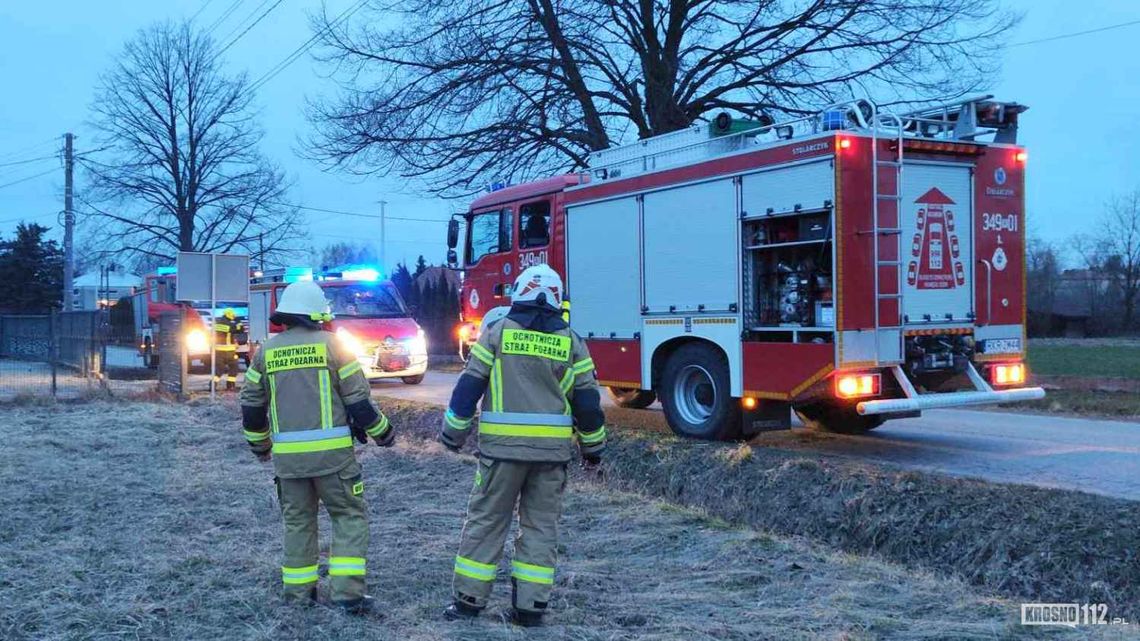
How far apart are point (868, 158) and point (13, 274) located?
46.6 meters

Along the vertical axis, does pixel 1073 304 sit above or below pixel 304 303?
above

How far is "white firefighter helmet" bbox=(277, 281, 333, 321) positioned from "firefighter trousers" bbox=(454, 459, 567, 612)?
119 cm

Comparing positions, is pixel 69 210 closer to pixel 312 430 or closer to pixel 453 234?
pixel 453 234

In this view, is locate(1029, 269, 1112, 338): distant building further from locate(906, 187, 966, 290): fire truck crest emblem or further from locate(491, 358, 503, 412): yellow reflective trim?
locate(491, 358, 503, 412): yellow reflective trim

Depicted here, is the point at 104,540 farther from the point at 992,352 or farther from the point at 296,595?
the point at 992,352

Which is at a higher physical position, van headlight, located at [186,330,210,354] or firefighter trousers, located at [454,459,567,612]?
van headlight, located at [186,330,210,354]

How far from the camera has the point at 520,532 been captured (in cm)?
486

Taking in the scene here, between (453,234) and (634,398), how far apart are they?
3710mm

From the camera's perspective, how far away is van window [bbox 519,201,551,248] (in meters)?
11.7

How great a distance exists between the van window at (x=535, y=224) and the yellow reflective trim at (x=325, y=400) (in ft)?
22.5

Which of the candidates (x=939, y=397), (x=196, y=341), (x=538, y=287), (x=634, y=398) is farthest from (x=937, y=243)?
(x=196, y=341)

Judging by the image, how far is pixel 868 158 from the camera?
26.0 ft

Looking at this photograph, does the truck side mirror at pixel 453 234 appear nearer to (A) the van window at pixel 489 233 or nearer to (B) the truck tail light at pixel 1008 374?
(A) the van window at pixel 489 233

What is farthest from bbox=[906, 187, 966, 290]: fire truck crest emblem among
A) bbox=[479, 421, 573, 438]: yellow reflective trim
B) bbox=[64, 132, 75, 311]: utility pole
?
bbox=[64, 132, 75, 311]: utility pole
